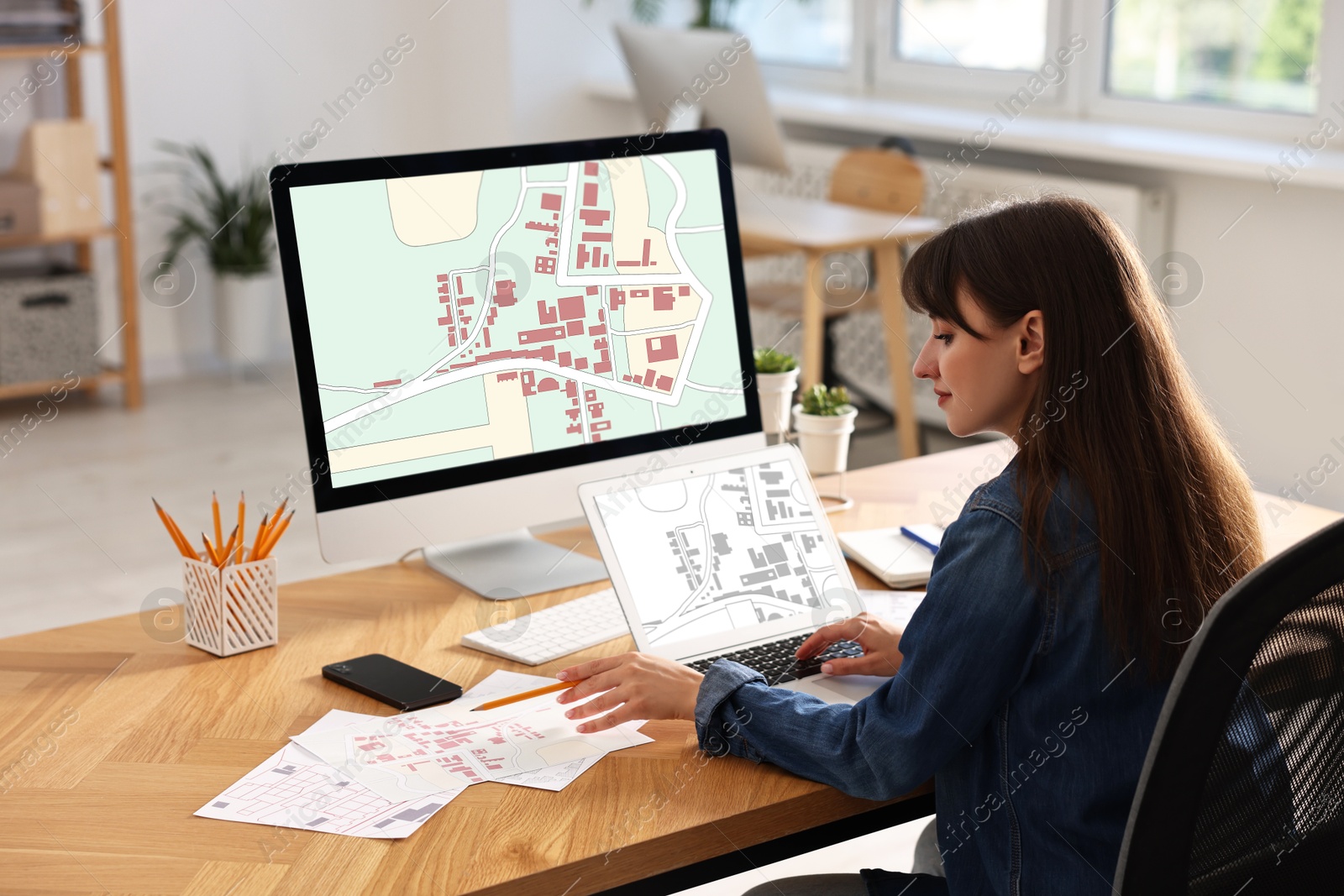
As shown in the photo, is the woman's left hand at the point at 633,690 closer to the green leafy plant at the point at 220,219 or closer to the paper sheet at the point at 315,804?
the paper sheet at the point at 315,804

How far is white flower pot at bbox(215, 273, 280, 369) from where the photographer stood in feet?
16.9

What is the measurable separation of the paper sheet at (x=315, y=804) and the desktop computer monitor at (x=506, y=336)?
37 cm

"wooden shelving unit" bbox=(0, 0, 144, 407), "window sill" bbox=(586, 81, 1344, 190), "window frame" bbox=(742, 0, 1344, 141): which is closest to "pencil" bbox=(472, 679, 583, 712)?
"window sill" bbox=(586, 81, 1344, 190)

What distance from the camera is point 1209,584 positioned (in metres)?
1.14

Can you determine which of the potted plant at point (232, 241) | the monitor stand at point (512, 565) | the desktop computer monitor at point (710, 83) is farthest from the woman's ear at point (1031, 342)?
the potted plant at point (232, 241)

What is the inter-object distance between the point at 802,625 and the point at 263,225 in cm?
427

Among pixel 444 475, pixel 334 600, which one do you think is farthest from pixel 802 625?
pixel 334 600

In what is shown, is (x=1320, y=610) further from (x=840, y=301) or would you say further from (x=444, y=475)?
(x=840, y=301)

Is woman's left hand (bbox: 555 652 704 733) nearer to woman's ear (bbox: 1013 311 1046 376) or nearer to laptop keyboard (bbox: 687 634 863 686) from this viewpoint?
laptop keyboard (bbox: 687 634 863 686)

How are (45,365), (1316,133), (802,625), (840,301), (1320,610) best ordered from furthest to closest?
(45,365), (840,301), (1316,133), (802,625), (1320,610)

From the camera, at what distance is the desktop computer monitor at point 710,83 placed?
11.0ft

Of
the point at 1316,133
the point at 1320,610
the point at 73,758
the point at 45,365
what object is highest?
the point at 1316,133

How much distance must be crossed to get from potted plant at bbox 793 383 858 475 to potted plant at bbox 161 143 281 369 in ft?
11.8

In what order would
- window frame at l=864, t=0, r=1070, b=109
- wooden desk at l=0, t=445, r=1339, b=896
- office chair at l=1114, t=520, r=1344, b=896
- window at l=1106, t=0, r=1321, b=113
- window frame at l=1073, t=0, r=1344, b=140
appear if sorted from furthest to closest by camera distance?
1. window frame at l=864, t=0, r=1070, b=109
2. window at l=1106, t=0, r=1321, b=113
3. window frame at l=1073, t=0, r=1344, b=140
4. wooden desk at l=0, t=445, r=1339, b=896
5. office chair at l=1114, t=520, r=1344, b=896
